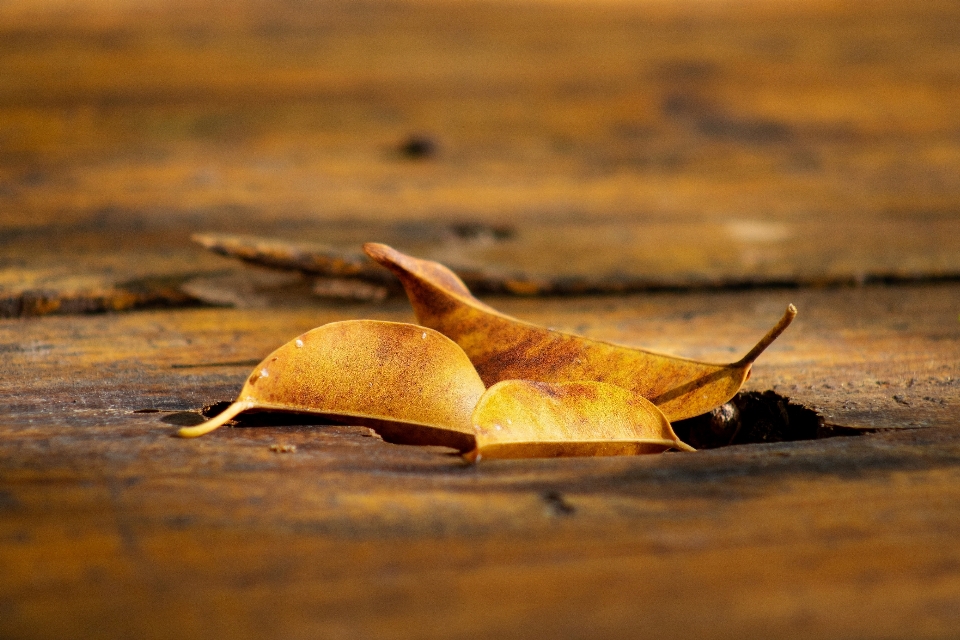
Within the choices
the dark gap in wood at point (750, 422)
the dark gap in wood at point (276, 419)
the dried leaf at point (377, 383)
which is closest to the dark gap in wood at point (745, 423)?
the dark gap in wood at point (750, 422)

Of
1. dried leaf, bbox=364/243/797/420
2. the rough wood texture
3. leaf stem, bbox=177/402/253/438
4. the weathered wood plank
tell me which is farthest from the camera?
the rough wood texture

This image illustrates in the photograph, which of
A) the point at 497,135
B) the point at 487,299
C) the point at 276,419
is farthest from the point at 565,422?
the point at 497,135

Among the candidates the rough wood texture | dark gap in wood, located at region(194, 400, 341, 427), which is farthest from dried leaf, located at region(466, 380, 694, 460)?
the rough wood texture

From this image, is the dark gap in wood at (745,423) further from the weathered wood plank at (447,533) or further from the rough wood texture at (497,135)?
the rough wood texture at (497,135)

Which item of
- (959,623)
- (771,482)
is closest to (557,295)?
(771,482)

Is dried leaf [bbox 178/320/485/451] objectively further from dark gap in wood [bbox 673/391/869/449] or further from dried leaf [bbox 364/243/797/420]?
dark gap in wood [bbox 673/391/869/449]

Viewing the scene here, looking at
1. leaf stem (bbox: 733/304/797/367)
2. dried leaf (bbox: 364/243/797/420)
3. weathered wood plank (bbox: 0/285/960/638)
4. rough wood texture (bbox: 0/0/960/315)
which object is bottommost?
weathered wood plank (bbox: 0/285/960/638)

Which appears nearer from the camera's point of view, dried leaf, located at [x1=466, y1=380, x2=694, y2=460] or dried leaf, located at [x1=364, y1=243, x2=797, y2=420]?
dried leaf, located at [x1=466, y1=380, x2=694, y2=460]
